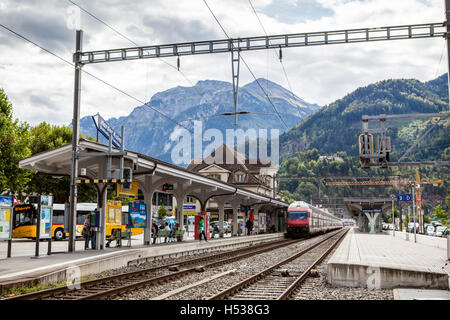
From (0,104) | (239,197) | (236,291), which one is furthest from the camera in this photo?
(239,197)

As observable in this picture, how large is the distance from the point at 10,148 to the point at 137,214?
14.0 metres

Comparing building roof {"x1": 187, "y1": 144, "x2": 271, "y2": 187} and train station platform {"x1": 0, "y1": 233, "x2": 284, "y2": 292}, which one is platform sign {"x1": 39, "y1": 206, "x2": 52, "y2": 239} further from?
building roof {"x1": 187, "y1": 144, "x2": 271, "y2": 187}

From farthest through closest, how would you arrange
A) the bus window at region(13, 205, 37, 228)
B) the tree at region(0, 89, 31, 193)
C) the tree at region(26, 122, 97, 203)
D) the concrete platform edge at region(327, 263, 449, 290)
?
the tree at region(26, 122, 97, 203) < the bus window at region(13, 205, 37, 228) < the tree at region(0, 89, 31, 193) < the concrete platform edge at region(327, 263, 449, 290)

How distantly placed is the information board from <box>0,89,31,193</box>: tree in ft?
53.5

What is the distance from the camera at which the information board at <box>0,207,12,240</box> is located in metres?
15.0

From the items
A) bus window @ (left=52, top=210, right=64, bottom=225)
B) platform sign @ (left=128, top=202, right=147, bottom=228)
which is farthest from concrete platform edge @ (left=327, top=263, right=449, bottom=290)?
bus window @ (left=52, top=210, right=64, bottom=225)

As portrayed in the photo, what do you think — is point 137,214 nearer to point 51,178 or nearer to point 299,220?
point 51,178

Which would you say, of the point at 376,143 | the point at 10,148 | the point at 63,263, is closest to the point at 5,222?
the point at 63,263

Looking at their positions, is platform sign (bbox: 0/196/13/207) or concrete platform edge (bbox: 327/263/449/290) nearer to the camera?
concrete platform edge (bbox: 327/263/449/290)

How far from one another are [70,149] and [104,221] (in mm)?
3277

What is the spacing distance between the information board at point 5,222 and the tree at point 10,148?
1630 cm
